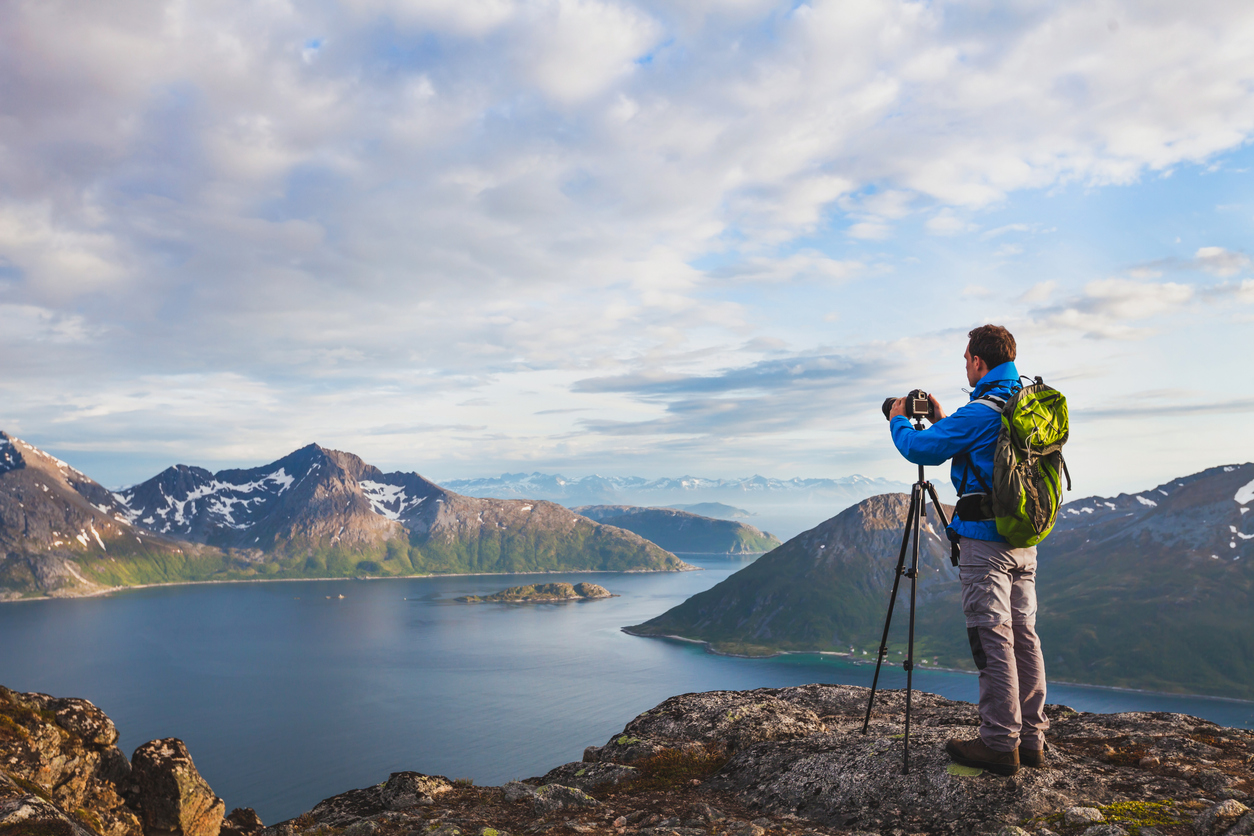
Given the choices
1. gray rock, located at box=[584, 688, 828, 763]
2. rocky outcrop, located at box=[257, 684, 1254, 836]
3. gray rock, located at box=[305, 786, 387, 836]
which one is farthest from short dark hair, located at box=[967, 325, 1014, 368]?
gray rock, located at box=[305, 786, 387, 836]

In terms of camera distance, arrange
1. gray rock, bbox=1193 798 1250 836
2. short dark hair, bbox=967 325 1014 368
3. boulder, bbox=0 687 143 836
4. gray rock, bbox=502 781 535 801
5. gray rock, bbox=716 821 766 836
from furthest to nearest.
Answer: boulder, bbox=0 687 143 836 < gray rock, bbox=502 781 535 801 < short dark hair, bbox=967 325 1014 368 < gray rock, bbox=716 821 766 836 < gray rock, bbox=1193 798 1250 836

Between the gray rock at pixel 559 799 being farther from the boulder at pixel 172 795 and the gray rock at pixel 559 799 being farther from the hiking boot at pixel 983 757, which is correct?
the boulder at pixel 172 795

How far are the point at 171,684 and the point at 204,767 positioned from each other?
262 ft

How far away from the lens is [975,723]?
10766mm

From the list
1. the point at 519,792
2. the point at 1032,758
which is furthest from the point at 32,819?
the point at 1032,758

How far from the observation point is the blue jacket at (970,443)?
7957 millimetres

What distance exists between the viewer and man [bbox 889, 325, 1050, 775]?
25.5 feet

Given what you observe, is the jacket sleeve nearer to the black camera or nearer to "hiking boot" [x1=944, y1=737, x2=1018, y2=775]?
the black camera

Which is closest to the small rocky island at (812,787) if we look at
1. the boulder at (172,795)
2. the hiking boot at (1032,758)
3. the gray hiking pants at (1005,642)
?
the hiking boot at (1032,758)

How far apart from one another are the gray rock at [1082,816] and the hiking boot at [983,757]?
76 centimetres

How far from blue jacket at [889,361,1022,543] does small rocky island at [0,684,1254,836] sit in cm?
290

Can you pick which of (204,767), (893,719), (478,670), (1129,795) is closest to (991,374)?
(1129,795)

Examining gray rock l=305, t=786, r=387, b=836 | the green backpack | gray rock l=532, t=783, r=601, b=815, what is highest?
the green backpack

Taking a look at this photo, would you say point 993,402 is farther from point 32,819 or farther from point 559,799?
point 32,819
